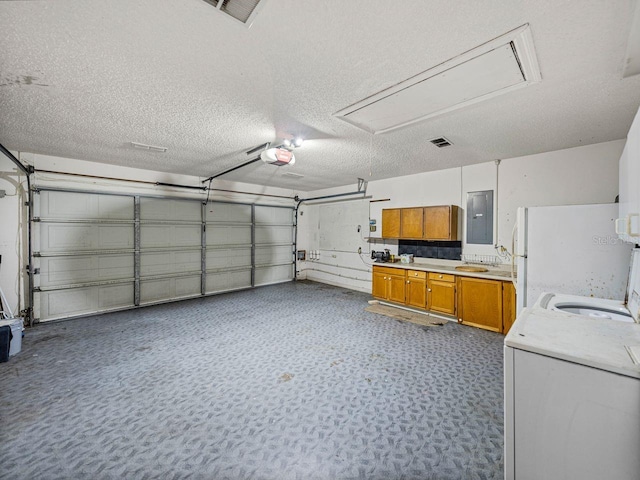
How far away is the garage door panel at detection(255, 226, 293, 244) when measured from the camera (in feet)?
24.2

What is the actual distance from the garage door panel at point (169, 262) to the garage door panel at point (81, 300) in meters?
0.46

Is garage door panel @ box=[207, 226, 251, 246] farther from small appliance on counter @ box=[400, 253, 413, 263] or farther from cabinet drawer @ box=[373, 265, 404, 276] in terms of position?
small appliance on counter @ box=[400, 253, 413, 263]

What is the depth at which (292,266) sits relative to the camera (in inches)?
324

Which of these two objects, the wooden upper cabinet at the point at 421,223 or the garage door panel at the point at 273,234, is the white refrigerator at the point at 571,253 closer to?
the wooden upper cabinet at the point at 421,223

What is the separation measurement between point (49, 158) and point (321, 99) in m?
4.99

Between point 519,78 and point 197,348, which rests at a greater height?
point 519,78

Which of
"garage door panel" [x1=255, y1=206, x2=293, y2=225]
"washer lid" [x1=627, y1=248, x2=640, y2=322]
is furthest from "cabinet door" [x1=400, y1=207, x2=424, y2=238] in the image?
"garage door panel" [x1=255, y1=206, x2=293, y2=225]

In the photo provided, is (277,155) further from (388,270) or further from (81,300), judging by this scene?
(81,300)

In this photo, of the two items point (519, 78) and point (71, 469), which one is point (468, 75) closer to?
point (519, 78)

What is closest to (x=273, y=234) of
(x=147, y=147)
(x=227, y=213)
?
(x=227, y=213)

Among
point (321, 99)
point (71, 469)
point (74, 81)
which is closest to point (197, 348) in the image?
point (71, 469)

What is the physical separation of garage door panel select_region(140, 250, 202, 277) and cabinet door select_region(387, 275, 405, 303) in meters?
4.38

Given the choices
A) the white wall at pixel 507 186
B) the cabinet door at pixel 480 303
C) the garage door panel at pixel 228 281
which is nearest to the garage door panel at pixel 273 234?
the garage door panel at pixel 228 281

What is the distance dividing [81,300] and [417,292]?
6.17 metres
